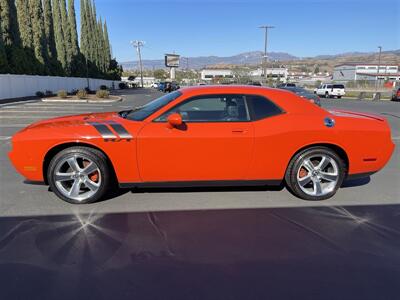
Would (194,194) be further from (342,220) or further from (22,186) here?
(22,186)

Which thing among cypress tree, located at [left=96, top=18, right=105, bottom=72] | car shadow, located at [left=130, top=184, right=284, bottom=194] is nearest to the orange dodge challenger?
car shadow, located at [left=130, top=184, right=284, bottom=194]

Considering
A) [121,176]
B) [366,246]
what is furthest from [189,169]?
[366,246]

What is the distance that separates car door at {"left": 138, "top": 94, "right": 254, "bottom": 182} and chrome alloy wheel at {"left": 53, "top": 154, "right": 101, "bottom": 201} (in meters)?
0.63

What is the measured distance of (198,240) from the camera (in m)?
3.38

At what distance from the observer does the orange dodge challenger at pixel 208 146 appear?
414 cm

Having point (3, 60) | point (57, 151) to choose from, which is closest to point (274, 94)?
point (57, 151)

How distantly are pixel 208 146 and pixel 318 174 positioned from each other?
1.56 metres

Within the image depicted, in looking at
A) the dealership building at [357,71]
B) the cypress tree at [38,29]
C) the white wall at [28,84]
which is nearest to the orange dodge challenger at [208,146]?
the white wall at [28,84]

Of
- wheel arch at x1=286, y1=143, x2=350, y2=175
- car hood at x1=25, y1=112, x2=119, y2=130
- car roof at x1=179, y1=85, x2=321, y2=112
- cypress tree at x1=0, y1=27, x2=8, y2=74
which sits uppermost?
cypress tree at x1=0, y1=27, x2=8, y2=74

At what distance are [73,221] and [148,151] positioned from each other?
1.18 metres

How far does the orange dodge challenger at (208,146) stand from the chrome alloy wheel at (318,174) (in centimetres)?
1

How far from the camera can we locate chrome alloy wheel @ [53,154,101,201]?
4199mm

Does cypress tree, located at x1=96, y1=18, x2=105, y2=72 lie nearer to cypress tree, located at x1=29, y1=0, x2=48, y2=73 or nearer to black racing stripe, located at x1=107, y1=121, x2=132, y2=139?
cypress tree, located at x1=29, y1=0, x2=48, y2=73

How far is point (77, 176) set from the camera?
4234 millimetres
